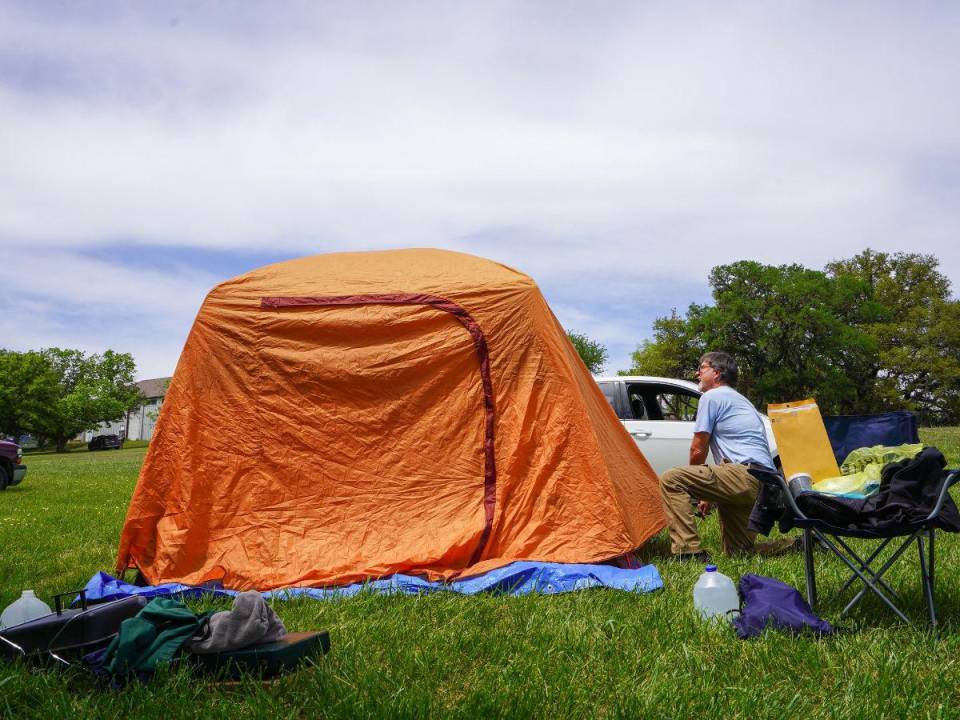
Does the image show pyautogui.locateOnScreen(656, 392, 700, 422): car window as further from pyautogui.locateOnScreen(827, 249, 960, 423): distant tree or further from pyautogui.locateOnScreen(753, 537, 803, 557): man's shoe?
pyautogui.locateOnScreen(827, 249, 960, 423): distant tree

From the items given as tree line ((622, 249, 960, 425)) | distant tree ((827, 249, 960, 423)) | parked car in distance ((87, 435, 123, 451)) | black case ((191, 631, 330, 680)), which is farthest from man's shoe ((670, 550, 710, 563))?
parked car in distance ((87, 435, 123, 451))

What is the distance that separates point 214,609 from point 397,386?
5.86 feet

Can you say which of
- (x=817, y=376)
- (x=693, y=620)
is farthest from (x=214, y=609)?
(x=817, y=376)

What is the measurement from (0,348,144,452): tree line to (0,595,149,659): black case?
177ft

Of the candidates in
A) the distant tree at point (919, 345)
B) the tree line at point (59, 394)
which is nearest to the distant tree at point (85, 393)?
the tree line at point (59, 394)

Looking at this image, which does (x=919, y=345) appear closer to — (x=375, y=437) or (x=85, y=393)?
(x=375, y=437)

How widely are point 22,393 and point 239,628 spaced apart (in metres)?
55.7

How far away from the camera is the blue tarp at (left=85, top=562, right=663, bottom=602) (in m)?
4.56

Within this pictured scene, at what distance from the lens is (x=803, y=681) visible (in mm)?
2967

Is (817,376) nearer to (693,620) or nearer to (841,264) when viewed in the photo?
(841,264)

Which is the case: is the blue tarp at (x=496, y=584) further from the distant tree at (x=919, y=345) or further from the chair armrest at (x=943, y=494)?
the distant tree at (x=919, y=345)

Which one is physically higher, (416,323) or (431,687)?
(416,323)

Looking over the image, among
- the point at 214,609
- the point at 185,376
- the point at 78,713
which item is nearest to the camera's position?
the point at 78,713

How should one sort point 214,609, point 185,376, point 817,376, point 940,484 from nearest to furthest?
point 940,484 → point 214,609 → point 185,376 → point 817,376
